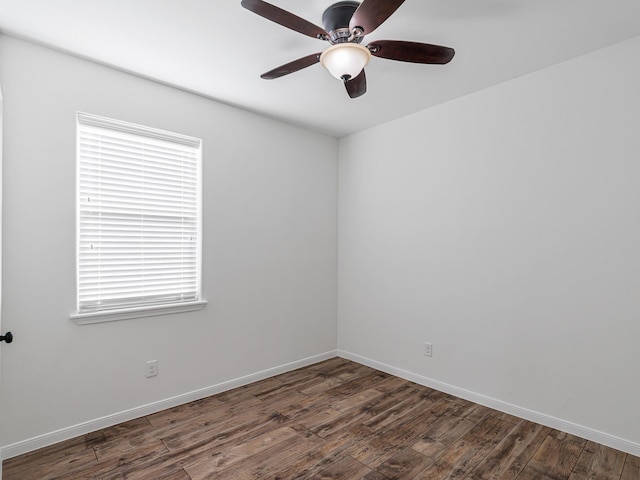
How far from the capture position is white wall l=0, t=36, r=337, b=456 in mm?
2244

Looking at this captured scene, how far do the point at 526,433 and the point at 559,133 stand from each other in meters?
2.12

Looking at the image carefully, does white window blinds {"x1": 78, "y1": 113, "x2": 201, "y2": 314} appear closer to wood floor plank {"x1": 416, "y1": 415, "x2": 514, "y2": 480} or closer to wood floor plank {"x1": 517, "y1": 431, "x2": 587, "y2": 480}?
wood floor plank {"x1": 416, "y1": 415, "x2": 514, "y2": 480}

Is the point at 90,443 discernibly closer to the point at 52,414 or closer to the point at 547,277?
the point at 52,414

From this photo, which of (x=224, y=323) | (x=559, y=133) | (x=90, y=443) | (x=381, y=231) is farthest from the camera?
(x=381, y=231)

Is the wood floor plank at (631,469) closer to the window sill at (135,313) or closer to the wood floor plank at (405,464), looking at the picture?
the wood floor plank at (405,464)

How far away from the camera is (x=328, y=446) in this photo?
236 centimetres

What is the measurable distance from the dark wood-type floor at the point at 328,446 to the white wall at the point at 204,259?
0.27 m

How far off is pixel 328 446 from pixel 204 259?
1735 mm

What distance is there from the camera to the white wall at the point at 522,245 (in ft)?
7.58

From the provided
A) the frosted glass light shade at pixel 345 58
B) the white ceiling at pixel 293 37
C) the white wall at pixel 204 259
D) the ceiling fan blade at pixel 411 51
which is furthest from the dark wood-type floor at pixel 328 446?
the white ceiling at pixel 293 37

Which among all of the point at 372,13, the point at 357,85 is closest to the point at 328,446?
the point at 357,85

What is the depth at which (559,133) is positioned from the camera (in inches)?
100

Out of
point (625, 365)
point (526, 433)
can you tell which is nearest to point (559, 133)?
point (625, 365)

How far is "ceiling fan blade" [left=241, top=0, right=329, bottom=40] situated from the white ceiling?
23 centimetres
